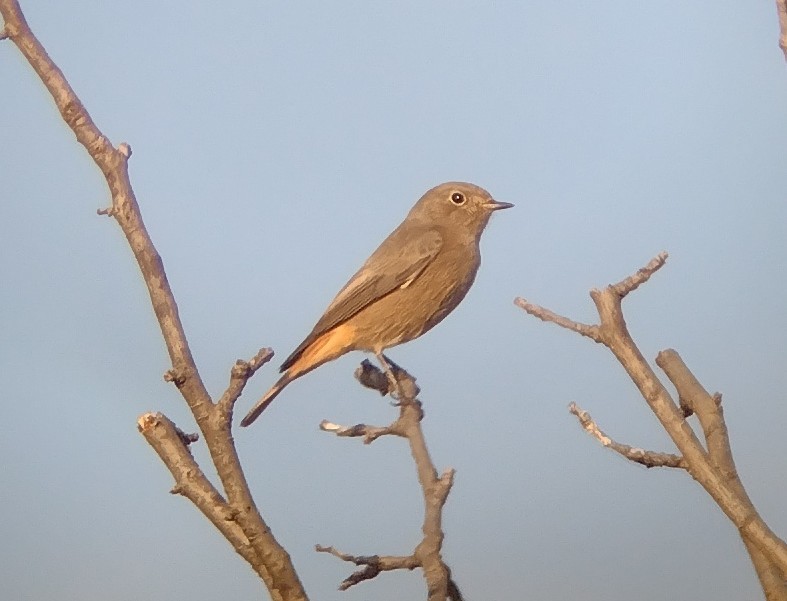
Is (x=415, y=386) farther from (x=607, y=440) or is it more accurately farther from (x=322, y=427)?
(x=607, y=440)

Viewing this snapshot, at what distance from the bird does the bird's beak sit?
0.75ft

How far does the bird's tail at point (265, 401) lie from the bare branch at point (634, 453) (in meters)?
1.66

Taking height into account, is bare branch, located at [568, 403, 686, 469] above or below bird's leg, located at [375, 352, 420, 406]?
below

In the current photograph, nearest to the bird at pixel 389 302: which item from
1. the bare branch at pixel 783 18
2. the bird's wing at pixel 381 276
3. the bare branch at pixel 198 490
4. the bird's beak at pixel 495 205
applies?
the bird's wing at pixel 381 276

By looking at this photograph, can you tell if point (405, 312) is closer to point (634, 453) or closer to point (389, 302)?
point (389, 302)

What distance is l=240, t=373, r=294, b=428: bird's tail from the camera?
319 cm

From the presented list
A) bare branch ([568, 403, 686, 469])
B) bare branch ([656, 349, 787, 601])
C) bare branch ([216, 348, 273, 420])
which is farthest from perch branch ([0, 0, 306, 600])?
bare branch ([656, 349, 787, 601])

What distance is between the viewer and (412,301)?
3.32 meters

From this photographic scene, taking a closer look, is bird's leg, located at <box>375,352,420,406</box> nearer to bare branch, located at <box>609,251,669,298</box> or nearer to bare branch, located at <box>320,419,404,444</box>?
bare branch, located at <box>320,419,404,444</box>

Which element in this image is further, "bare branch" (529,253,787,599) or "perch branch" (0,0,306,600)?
"perch branch" (0,0,306,600)

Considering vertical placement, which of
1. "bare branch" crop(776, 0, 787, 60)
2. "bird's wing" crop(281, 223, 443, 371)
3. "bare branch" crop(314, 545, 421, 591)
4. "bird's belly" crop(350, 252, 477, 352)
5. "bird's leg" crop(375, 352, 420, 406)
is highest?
"bird's wing" crop(281, 223, 443, 371)

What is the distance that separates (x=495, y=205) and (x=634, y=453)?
82.2 inches

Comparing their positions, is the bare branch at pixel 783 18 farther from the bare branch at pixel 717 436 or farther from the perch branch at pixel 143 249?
the perch branch at pixel 143 249

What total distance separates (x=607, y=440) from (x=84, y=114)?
108 cm
